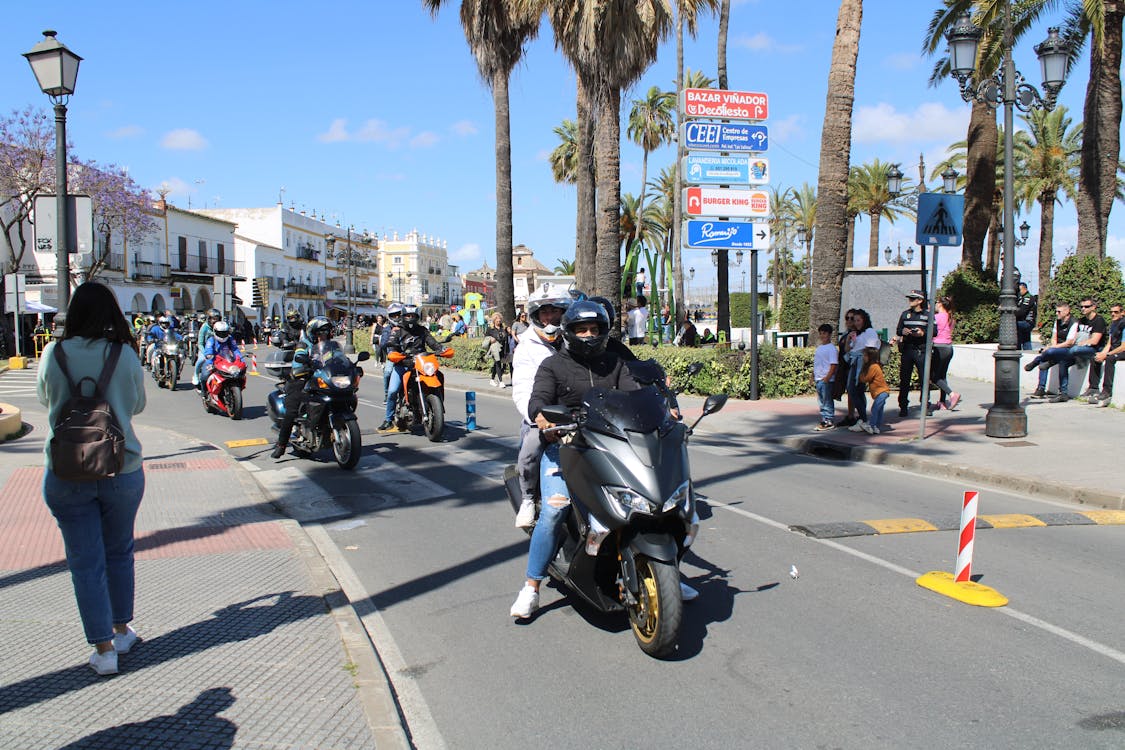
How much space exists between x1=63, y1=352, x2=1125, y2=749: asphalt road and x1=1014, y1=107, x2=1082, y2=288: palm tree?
40189 millimetres

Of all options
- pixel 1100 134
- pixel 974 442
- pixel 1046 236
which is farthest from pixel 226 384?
pixel 1046 236

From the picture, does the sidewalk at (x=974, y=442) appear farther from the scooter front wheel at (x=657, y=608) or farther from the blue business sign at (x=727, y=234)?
the scooter front wheel at (x=657, y=608)

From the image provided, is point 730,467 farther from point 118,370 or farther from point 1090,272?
point 1090,272

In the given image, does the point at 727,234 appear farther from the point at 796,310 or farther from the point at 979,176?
the point at 796,310

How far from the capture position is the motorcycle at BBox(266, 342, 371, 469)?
10156 mm

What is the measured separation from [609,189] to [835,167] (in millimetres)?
4784

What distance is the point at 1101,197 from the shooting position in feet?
69.3

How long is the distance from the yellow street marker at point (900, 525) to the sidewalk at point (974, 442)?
228 cm

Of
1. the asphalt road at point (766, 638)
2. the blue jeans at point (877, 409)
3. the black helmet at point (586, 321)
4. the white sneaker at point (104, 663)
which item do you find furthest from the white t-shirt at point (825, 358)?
the white sneaker at point (104, 663)

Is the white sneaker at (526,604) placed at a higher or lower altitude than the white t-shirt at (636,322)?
lower

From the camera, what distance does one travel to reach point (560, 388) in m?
5.17

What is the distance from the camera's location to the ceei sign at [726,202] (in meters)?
16.1

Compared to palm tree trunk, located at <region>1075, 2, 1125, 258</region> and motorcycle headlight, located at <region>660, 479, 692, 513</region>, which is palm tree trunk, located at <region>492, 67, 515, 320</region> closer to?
palm tree trunk, located at <region>1075, 2, 1125, 258</region>

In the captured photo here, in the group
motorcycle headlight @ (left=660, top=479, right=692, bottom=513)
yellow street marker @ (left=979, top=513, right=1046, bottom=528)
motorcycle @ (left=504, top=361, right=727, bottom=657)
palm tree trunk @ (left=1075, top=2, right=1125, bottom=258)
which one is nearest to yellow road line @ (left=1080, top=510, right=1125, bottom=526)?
yellow street marker @ (left=979, top=513, right=1046, bottom=528)
